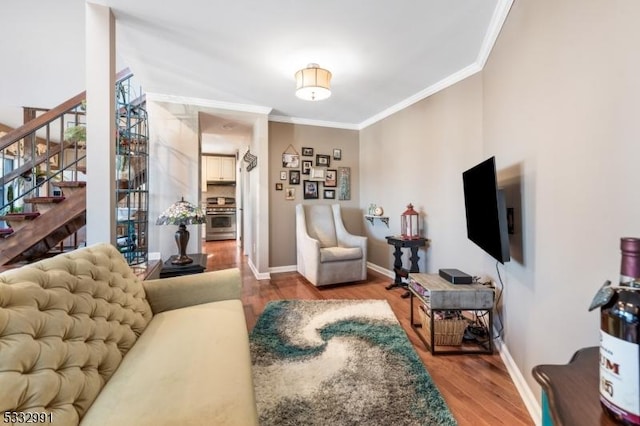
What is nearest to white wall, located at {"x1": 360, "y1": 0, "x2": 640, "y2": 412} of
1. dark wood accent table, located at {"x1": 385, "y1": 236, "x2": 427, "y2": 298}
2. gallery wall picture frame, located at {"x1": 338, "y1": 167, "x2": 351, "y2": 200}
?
dark wood accent table, located at {"x1": 385, "y1": 236, "x2": 427, "y2": 298}

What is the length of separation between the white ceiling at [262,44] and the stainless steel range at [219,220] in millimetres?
4434

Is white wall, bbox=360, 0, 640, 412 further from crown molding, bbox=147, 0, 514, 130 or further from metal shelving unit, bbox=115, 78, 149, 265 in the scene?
metal shelving unit, bbox=115, 78, 149, 265

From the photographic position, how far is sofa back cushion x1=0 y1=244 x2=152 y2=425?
2.52 ft

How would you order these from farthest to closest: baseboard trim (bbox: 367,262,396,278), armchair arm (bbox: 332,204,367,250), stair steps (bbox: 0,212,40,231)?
1. baseboard trim (bbox: 367,262,396,278)
2. armchair arm (bbox: 332,204,367,250)
3. stair steps (bbox: 0,212,40,231)

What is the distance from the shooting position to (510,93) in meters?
1.87

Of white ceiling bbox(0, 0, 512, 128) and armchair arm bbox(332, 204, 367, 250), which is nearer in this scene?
white ceiling bbox(0, 0, 512, 128)

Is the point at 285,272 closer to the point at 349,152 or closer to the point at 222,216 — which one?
the point at 349,152

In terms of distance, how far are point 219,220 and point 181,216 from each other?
572 centimetres

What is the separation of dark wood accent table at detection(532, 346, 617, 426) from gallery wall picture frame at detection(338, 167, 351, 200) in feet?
13.3

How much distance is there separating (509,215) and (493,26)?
1414mm

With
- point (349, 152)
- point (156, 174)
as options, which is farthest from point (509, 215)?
point (156, 174)

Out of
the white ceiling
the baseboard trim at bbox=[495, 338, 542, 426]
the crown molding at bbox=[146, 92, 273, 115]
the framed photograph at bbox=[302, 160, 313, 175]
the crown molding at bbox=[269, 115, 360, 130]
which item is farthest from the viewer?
the framed photograph at bbox=[302, 160, 313, 175]

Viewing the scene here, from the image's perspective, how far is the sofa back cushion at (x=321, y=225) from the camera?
13.5 ft

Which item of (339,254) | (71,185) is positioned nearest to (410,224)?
(339,254)
